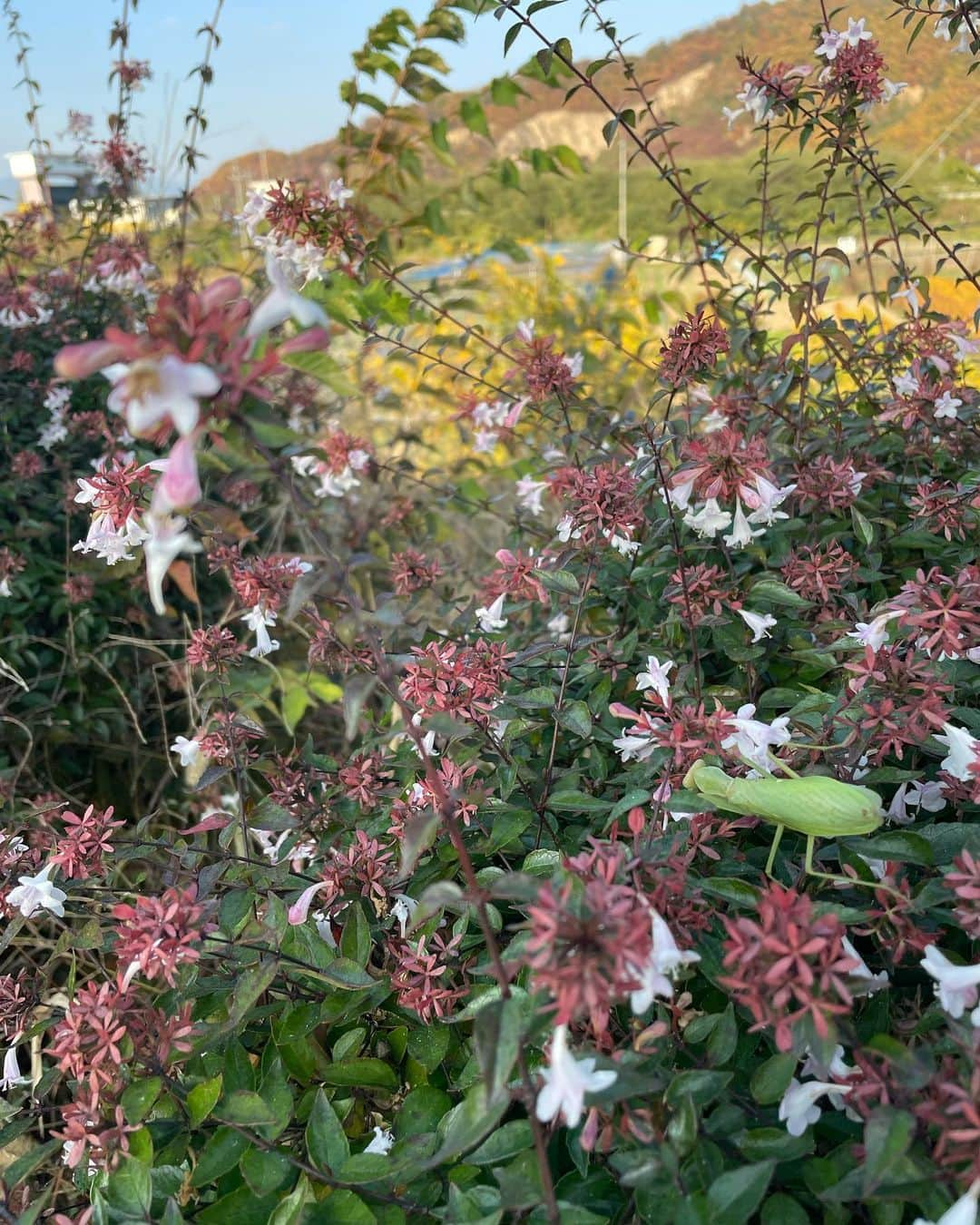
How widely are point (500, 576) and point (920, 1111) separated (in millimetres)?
772

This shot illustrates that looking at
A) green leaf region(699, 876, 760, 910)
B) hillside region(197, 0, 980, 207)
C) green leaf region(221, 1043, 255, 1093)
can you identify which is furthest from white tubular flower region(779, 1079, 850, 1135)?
hillside region(197, 0, 980, 207)

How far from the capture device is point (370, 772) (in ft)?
3.39

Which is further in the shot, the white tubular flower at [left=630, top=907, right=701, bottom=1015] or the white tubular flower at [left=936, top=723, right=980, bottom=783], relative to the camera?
the white tubular flower at [left=936, top=723, right=980, bottom=783]

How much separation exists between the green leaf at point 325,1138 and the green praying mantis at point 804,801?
39cm

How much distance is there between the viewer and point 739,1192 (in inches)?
23.3

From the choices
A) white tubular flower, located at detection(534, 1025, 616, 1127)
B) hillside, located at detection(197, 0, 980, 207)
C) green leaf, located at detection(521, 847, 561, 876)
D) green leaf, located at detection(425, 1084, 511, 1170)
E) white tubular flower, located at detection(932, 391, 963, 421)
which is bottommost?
green leaf, located at detection(425, 1084, 511, 1170)

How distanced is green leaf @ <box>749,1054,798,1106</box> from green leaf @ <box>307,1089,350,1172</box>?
1.05ft

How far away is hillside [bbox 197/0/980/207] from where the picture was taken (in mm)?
1828

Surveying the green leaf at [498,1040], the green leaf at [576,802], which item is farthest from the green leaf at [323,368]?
the green leaf at [576,802]

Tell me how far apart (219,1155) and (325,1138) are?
93mm

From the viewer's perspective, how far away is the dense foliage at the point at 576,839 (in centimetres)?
58

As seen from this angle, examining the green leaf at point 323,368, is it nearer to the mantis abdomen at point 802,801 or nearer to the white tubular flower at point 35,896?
the mantis abdomen at point 802,801

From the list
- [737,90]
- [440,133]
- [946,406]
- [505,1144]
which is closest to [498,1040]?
[505,1144]

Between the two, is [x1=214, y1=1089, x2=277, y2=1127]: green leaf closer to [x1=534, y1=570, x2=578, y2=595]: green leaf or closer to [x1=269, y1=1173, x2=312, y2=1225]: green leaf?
[x1=269, y1=1173, x2=312, y2=1225]: green leaf
